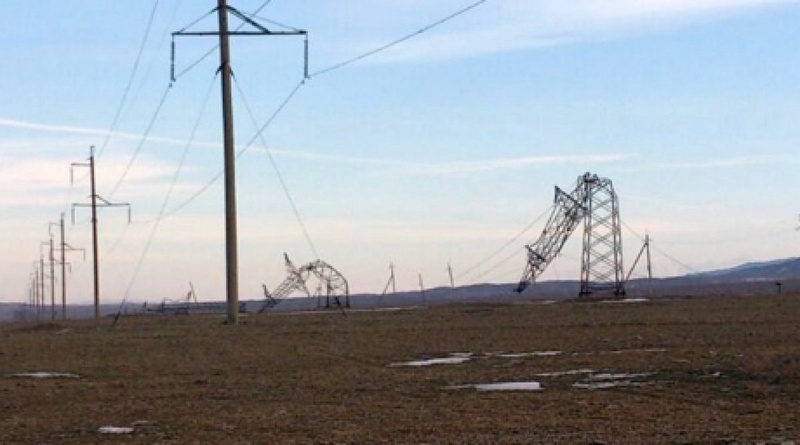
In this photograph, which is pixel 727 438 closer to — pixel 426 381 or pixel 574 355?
pixel 426 381

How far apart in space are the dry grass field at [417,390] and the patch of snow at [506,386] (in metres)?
0.16

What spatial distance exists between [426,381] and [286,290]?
286ft

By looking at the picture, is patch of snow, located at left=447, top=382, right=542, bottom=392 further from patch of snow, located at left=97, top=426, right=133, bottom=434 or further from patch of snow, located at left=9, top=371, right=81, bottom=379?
patch of snow, located at left=9, top=371, right=81, bottom=379

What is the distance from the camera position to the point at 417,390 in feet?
61.2

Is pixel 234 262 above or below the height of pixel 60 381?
above

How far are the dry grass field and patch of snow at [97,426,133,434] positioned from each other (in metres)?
0.10

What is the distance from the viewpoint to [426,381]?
20109 mm

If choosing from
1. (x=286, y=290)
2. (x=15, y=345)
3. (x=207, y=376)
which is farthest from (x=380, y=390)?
(x=286, y=290)

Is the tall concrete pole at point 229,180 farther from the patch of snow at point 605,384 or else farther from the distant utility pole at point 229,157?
the patch of snow at point 605,384

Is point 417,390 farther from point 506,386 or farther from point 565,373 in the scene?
point 565,373

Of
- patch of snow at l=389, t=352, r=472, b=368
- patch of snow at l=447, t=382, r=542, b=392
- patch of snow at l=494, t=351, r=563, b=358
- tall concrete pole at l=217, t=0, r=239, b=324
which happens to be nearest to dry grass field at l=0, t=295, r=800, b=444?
patch of snow at l=494, t=351, r=563, b=358

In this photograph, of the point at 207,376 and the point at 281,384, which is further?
the point at 207,376

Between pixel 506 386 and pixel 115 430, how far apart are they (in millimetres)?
6013

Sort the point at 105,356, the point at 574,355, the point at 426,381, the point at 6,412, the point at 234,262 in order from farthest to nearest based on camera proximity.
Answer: the point at 234,262, the point at 105,356, the point at 574,355, the point at 426,381, the point at 6,412
